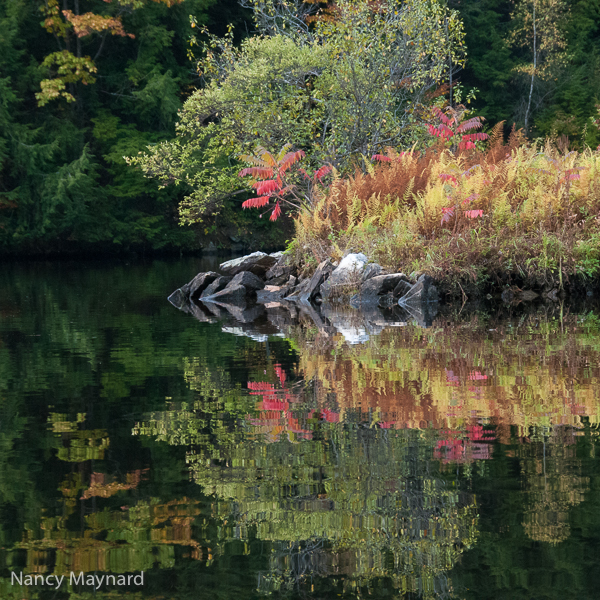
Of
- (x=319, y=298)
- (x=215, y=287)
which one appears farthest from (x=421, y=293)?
(x=215, y=287)

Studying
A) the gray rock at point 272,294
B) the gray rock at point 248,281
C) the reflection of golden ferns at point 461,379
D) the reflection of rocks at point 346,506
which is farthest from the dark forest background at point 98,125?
the reflection of rocks at point 346,506

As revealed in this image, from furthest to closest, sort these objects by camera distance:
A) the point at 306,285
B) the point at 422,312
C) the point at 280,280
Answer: the point at 280,280 → the point at 306,285 → the point at 422,312

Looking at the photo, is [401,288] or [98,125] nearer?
[401,288]

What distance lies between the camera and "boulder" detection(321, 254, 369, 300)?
13555mm

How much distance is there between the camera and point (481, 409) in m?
4.74

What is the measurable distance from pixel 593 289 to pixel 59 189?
19694 mm

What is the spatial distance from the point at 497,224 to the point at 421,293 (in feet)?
5.15

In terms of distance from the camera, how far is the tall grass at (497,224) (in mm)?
12500

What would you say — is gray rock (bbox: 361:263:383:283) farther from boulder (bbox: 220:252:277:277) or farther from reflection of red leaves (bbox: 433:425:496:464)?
reflection of red leaves (bbox: 433:425:496:464)

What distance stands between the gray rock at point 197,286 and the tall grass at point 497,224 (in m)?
2.90

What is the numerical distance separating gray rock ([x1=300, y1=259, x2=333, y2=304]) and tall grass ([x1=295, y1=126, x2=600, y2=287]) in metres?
0.30

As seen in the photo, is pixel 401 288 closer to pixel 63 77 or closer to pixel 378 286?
pixel 378 286

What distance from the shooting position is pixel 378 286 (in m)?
13.1

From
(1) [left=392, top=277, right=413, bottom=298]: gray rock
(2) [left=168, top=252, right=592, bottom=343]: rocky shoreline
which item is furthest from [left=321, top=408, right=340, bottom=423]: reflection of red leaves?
(1) [left=392, top=277, right=413, bottom=298]: gray rock
